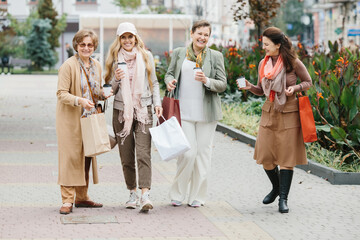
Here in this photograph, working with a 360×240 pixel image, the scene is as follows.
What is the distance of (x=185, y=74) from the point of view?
7.50 m

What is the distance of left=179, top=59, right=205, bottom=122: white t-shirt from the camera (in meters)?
7.48

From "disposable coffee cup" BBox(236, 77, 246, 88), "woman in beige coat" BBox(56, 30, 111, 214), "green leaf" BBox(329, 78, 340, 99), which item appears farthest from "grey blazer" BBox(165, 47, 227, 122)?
"green leaf" BBox(329, 78, 340, 99)

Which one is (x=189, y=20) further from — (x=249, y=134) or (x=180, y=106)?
(x=180, y=106)

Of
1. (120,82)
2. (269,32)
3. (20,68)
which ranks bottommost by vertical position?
(20,68)

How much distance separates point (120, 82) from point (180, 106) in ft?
2.27

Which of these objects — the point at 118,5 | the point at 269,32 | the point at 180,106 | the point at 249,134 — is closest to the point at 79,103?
the point at 180,106

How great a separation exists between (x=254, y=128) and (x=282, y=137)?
6.98 metres

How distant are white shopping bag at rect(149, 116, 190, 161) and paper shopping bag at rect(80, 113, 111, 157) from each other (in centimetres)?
44

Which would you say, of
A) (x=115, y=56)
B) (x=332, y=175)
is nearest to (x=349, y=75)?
(x=332, y=175)

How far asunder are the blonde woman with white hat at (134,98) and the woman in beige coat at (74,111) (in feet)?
0.63

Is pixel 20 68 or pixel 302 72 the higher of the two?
pixel 302 72

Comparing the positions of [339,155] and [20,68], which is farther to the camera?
[20,68]

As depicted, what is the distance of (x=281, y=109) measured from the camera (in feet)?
24.5

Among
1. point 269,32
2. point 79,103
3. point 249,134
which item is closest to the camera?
point 79,103
